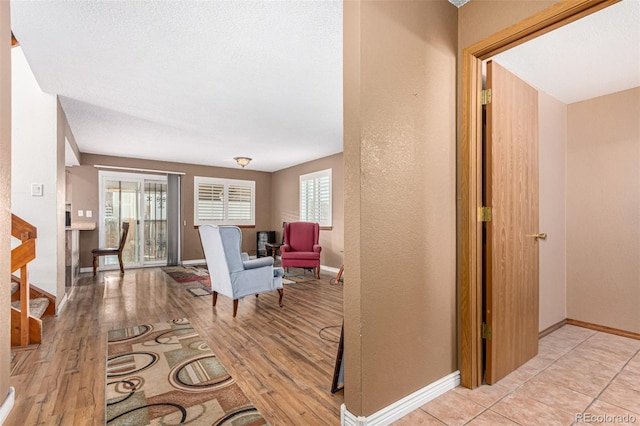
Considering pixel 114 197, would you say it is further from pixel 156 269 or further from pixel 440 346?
pixel 440 346

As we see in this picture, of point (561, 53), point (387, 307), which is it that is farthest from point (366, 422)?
point (561, 53)

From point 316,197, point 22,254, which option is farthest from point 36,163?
point 316,197

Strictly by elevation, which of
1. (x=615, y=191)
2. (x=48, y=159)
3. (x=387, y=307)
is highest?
(x=48, y=159)

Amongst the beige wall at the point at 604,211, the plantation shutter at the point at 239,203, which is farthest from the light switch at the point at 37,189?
the beige wall at the point at 604,211

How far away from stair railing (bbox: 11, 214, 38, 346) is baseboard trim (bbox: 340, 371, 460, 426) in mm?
2706

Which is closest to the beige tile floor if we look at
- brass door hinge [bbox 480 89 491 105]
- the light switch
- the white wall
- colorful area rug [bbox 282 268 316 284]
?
brass door hinge [bbox 480 89 491 105]

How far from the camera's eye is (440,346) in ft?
6.08

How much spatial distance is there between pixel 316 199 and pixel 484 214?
202 inches

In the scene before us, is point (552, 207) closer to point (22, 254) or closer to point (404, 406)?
point (404, 406)

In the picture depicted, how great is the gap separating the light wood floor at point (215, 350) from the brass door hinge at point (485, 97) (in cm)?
203

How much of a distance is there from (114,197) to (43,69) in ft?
14.1

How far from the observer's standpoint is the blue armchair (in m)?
3.41

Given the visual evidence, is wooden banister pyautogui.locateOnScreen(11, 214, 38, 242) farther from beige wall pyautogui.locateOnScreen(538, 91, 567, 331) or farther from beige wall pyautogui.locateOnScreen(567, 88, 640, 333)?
beige wall pyautogui.locateOnScreen(567, 88, 640, 333)

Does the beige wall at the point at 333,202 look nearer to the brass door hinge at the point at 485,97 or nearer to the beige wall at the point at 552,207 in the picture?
the beige wall at the point at 552,207
